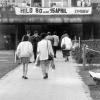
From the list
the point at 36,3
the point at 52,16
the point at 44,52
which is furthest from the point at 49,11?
the point at 44,52

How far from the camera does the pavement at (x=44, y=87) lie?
1353cm

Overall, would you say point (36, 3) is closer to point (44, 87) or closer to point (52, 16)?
point (52, 16)

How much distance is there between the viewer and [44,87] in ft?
51.2

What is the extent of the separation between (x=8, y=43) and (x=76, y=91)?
32.2 metres

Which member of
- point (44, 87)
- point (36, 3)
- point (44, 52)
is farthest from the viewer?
point (36, 3)

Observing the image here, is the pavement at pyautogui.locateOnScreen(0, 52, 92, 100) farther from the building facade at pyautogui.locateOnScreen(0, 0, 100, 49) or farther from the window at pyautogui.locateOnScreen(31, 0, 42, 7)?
the window at pyautogui.locateOnScreen(31, 0, 42, 7)

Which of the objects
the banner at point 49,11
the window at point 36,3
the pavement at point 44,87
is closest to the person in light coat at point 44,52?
the pavement at point 44,87

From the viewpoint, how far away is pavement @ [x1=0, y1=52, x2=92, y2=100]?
13531 mm

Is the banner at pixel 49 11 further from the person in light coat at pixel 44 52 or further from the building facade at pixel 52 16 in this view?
the person in light coat at pixel 44 52

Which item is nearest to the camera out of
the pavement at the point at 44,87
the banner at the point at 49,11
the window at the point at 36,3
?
the pavement at the point at 44,87

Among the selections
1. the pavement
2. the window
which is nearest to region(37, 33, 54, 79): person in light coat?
the pavement

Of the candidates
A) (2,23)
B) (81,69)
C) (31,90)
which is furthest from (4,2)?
(31,90)

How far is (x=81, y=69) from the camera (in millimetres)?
22375

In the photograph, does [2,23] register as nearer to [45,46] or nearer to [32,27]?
[32,27]
